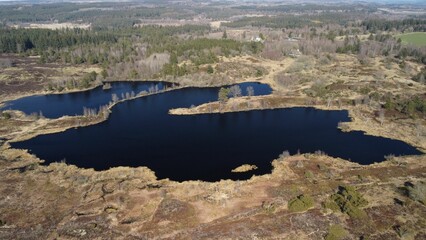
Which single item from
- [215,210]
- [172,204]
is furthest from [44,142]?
[215,210]

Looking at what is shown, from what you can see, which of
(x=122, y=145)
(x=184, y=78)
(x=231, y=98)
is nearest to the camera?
(x=122, y=145)

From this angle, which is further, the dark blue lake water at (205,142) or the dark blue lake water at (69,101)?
the dark blue lake water at (69,101)

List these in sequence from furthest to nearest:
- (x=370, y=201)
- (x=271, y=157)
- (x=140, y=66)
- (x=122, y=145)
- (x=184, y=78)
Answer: (x=140, y=66), (x=184, y=78), (x=122, y=145), (x=271, y=157), (x=370, y=201)

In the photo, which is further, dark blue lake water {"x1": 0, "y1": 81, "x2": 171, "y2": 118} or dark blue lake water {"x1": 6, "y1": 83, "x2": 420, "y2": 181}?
dark blue lake water {"x1": 0, "y1": 81, "x2": 171, "y2": 118}

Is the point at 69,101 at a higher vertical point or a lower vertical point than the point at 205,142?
lower

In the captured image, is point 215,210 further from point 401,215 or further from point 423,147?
point 423,147

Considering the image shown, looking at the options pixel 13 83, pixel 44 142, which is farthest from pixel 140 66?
pixel 44 142

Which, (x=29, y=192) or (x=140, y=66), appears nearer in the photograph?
(x=29, y=192)
